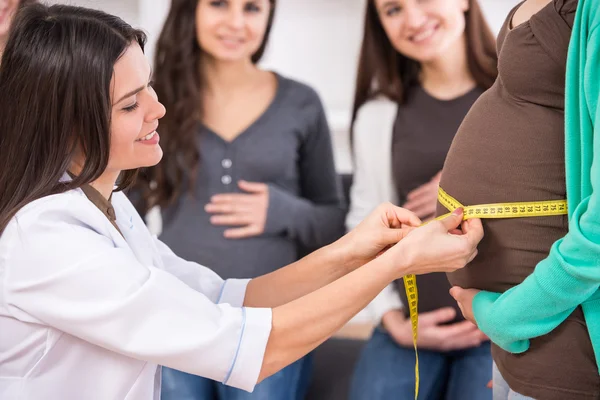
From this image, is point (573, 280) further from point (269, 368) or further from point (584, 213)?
point (269, 368)

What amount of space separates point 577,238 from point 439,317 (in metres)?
1.00

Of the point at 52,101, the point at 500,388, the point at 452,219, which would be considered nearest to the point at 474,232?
the point at 452,219

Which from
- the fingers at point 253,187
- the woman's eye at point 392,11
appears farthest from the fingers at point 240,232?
the woman's eye at point 392,11

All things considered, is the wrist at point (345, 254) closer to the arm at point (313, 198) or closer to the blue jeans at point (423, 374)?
the blue jeans at point (423, 374)

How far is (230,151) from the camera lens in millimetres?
2314

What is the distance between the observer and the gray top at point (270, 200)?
230 centimetres

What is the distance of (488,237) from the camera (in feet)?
4.12

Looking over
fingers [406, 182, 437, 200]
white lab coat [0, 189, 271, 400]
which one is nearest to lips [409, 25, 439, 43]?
fingers [406, 182, 437, 200]

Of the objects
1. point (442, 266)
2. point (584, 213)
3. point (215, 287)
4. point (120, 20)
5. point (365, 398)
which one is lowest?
point (365, 398)

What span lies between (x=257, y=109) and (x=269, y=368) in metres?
1.27

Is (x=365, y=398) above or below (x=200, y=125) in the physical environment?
below

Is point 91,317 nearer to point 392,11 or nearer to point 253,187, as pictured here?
point 253,187

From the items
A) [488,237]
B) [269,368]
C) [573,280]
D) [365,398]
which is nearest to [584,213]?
[573,280]

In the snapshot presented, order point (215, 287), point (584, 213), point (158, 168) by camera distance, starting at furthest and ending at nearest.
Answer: point (158, 168) < point (215, 287) < point (584, 213)
